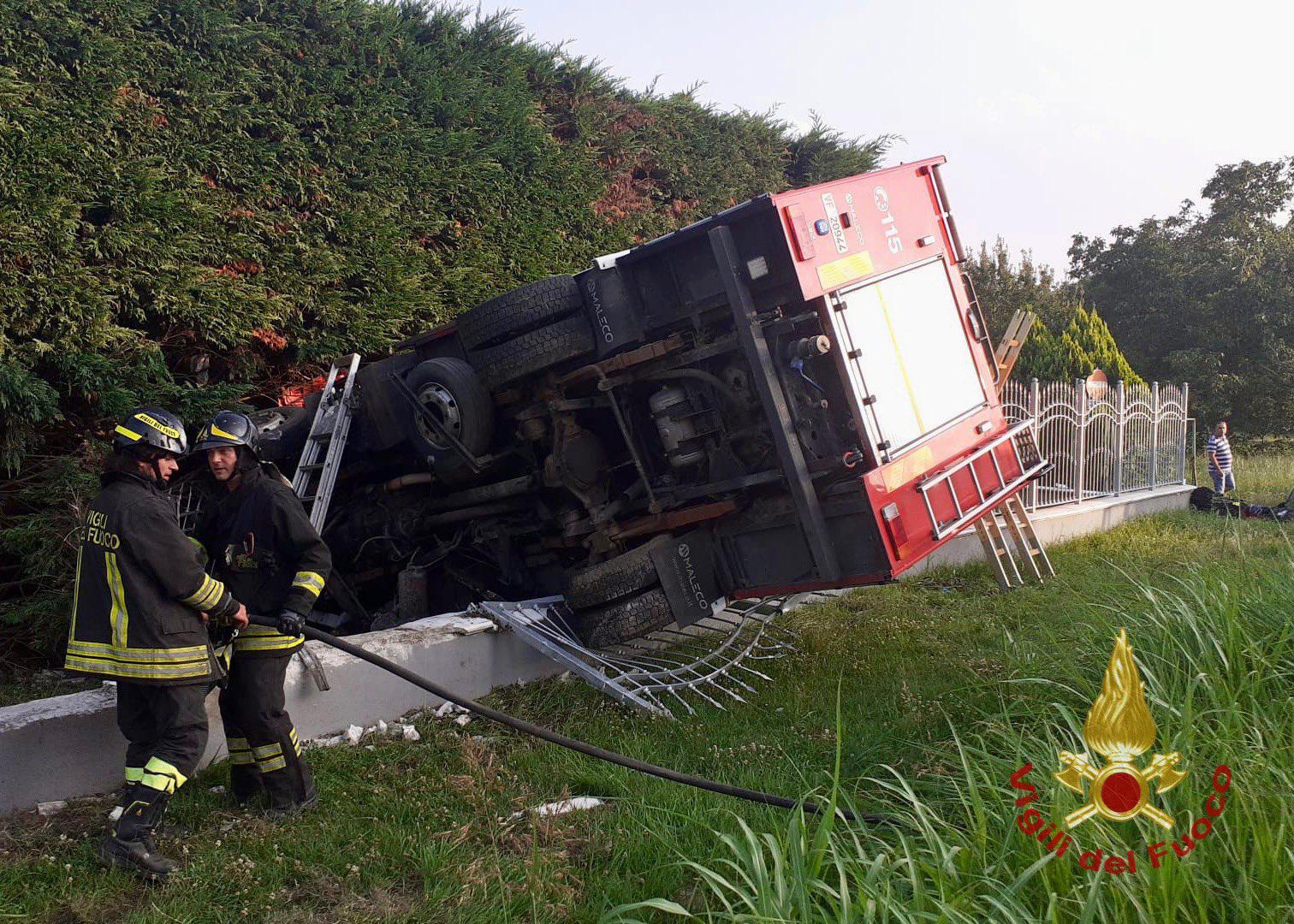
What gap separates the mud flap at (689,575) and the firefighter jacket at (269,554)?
1747 mm

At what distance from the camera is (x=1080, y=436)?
1038 cm

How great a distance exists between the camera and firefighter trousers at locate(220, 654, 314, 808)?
3.77 m

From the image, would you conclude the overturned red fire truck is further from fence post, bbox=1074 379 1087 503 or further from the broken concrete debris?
fence post, bbox=1074 379 1087 503

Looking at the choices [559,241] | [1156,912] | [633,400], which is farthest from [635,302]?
[559,241]

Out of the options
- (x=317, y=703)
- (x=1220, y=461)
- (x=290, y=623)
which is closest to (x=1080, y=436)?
(x=1220, y=461)

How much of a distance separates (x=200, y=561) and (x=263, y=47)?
4.83 meters

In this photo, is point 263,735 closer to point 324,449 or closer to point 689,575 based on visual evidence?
point 689,575

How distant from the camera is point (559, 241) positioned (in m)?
9.34

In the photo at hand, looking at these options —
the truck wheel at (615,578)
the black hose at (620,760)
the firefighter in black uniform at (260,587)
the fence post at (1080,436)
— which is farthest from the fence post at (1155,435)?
the firefighter in black uniform at (260,587)

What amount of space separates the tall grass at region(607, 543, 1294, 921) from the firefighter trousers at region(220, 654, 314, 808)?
5.63 ft

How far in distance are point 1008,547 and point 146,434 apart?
6.17 metres

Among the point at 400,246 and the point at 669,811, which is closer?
the point at 669,811

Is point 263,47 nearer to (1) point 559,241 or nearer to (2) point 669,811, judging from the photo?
(1) point 559,241

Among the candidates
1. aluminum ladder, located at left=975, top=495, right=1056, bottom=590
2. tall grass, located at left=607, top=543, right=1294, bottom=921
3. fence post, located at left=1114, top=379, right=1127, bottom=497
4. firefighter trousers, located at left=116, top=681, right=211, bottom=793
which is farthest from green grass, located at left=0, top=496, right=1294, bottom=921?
fence post, located at left=1114, top=379, right=1127, bottom=497
